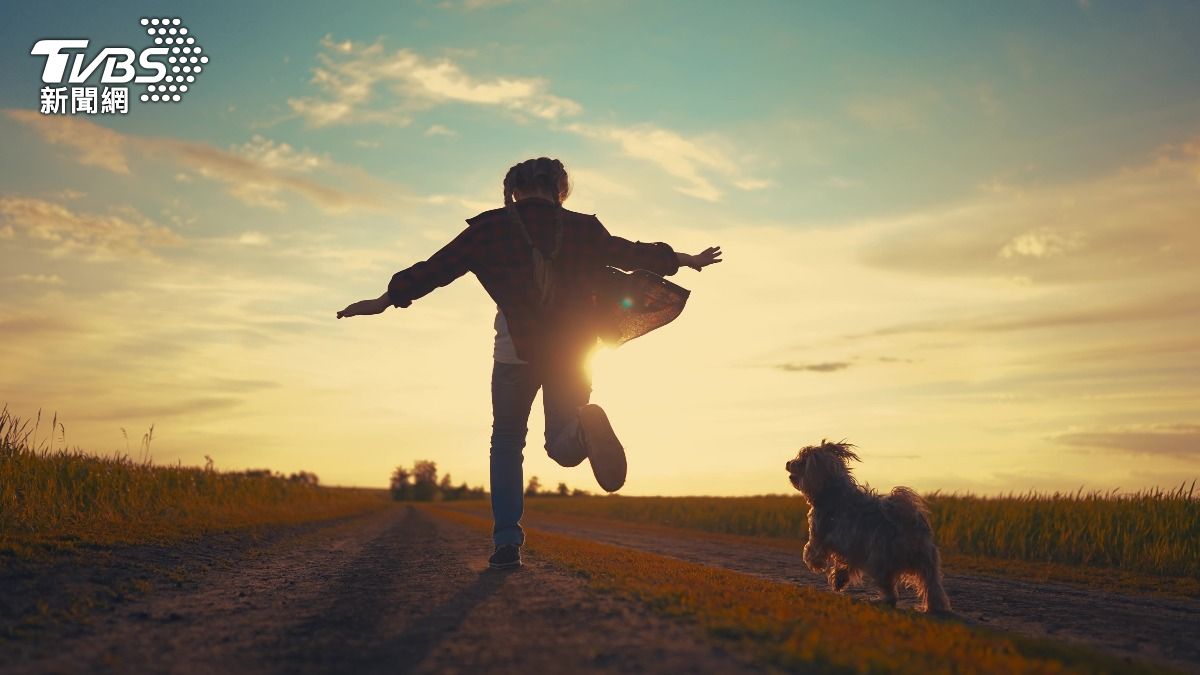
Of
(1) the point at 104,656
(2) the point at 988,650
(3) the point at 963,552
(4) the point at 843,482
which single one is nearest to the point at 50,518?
(1) the point at 104,656

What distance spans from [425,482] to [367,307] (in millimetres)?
108655

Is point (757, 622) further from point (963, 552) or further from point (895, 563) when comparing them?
point (963, 552)

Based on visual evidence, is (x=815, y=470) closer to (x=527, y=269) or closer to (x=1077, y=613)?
(x=1077, y=613)

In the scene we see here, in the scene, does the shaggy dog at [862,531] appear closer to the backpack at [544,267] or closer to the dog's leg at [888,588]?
the dog's leg at [888,588]

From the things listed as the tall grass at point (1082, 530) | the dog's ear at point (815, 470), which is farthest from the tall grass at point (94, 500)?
the tall grass at point (1082, 530)

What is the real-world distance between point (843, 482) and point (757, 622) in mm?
3869

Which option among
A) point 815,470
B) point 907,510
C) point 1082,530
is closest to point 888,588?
point 907,510

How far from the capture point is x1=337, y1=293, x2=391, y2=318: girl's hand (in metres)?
7.14

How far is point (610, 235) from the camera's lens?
7.17 meters

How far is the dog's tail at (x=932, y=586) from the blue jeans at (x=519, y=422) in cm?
304

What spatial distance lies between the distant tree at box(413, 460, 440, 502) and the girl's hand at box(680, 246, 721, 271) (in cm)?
10233

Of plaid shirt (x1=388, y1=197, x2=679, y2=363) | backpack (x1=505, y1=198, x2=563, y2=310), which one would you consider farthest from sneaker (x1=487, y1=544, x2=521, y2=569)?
backpack (x1=505, y1=198, x2=563, y2=310)

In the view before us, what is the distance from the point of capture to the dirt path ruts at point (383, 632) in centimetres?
361

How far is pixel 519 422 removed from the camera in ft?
22.7
